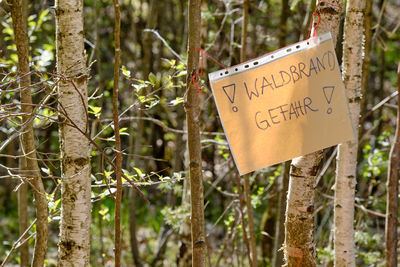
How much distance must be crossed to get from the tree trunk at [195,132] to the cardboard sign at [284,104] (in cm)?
12

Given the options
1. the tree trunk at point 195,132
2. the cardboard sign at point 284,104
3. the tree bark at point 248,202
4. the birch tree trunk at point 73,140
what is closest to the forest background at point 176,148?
the tree bark at point 248,202

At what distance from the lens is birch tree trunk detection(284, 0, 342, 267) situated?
6.02ft

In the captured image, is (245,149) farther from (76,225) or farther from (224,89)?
(76,225)

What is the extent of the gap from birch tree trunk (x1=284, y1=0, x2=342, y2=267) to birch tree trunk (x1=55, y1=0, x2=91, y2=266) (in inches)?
35.3

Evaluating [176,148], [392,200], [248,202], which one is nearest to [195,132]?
[392,200]

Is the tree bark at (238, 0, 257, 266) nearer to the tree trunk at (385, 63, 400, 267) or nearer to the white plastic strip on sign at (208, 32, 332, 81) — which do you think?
the tree trunk at (385, 63, 400, 267)

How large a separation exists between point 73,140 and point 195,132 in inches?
21.5

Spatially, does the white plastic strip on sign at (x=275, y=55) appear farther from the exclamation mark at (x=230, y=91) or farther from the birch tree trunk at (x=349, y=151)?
the birch tree trunk at (x=349, y=151)

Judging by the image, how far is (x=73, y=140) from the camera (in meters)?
2.06

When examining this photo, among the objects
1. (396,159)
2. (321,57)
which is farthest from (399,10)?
(321,57)

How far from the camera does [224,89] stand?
1.90 meters

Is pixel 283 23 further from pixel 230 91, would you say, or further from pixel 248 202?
pixel 230 91

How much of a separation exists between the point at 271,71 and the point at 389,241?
1577 millimetres

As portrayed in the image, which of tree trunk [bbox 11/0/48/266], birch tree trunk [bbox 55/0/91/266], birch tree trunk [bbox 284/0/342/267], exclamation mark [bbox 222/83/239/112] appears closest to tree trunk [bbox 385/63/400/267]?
birch tree trunk [bbox 284/0/342/267]
